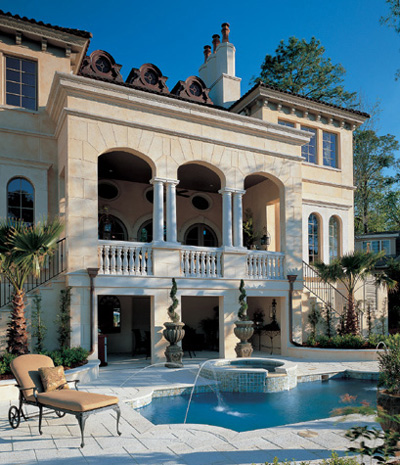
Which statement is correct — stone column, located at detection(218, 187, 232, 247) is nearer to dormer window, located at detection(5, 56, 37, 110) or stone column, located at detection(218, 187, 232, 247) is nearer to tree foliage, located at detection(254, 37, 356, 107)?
dormer window, located at detection(5, 56, 37, 110)

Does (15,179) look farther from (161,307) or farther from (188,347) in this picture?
(188,347)

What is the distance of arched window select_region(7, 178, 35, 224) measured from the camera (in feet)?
47.9

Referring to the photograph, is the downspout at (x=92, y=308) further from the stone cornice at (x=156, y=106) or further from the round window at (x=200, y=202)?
the round window at (x=200, y=202)

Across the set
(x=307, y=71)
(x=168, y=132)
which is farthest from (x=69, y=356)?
(x=307, y=71)

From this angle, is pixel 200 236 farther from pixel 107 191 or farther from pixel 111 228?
pixel 107 191

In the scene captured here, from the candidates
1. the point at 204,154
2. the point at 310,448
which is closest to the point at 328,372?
the point at 310,448

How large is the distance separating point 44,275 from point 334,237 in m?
13.1

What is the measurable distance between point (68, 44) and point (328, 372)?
13664 millimetres

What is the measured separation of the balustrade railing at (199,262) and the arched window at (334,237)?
7.43 metres

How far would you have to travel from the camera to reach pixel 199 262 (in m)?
15.2

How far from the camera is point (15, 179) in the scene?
1466 centimetres

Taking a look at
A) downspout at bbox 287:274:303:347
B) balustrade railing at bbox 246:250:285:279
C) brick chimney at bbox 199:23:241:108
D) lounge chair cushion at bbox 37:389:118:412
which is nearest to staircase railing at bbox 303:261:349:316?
downspout at bbox 287:274:303:347

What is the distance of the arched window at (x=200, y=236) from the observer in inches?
805

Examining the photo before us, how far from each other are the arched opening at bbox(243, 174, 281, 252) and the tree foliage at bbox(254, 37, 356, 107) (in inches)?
616
